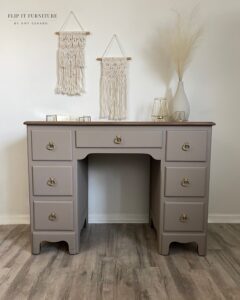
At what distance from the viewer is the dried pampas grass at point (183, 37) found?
2.19m

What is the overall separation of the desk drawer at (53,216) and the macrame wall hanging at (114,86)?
0.89 meters

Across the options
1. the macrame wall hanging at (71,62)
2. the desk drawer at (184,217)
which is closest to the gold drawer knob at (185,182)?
the desk drawer at (184,217)

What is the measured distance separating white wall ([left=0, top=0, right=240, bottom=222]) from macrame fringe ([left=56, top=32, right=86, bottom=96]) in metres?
0.05

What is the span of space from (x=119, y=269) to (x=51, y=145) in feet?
3.05

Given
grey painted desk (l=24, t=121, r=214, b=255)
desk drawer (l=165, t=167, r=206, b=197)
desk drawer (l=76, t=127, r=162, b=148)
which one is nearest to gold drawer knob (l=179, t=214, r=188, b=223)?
grey painted desk (l=24, t=121, r=214, b=255)

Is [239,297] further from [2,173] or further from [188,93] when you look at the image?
[2,173]

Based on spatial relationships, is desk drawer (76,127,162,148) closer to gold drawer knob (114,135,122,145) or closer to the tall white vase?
gold drawer knob (114,135,122,145)

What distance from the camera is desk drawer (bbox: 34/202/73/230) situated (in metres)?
1.85

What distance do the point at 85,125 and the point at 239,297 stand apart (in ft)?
4.45

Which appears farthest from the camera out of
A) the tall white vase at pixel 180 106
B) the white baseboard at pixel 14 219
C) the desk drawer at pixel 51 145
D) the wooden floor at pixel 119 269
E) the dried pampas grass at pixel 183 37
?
the white baseboard at pixel 14 219

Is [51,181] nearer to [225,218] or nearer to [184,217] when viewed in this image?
[184,217]

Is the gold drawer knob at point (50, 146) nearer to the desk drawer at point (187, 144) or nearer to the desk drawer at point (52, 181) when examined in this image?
the desk drawer at point (52, 181)

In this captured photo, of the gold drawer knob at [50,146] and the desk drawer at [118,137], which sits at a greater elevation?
the desk drawer at [118,137]

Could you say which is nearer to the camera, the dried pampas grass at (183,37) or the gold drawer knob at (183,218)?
the gold drawer knob at (183,218)
